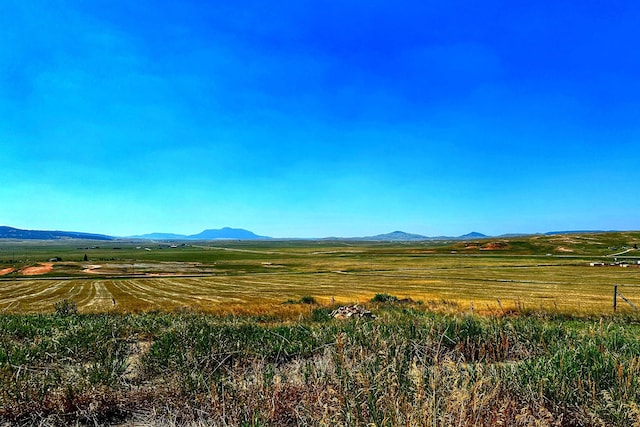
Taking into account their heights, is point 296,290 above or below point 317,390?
below

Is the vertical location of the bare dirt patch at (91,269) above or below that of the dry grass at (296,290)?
below

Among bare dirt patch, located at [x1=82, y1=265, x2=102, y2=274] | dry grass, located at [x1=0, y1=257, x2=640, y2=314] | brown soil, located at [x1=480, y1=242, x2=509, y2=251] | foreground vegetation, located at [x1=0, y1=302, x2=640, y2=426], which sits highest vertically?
foreground vegetation, located at [x1=0, y1=302, x2=640, y2=426]

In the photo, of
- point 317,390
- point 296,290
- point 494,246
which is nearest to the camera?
point 317,390

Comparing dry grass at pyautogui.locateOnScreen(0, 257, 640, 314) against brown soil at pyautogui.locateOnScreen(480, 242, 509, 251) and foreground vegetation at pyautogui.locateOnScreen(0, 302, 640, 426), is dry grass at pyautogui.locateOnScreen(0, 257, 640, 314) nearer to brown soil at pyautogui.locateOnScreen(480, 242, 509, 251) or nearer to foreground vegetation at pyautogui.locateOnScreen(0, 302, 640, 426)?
foreground vegetation at pyautogui.locateOnScreen(0, 302, 640, 426)

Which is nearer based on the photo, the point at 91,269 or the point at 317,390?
the point at 317,390

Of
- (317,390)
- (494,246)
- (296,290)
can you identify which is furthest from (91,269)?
(494,246)

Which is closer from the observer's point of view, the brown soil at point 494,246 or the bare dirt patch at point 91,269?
the bare dirt patch at point 91,269

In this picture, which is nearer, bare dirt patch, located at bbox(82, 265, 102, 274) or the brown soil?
bare dirt patch, located at bbox(82, 265, 102, 274)

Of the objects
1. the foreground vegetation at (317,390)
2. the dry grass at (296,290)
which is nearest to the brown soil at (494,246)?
the dry grass at (296,290)

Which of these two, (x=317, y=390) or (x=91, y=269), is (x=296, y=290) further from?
(x=91, y=269)

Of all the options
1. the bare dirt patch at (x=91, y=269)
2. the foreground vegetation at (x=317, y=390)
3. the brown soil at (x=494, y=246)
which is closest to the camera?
the foreground vegetation at (x=317, y=390)

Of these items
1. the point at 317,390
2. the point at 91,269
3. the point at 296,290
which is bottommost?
the point at 91,269

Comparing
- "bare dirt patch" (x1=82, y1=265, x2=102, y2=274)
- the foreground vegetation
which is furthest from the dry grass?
the foreground vegetation

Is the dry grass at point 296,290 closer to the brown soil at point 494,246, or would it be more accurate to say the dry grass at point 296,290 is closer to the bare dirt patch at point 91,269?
the bare dirt patch at point 91,269
